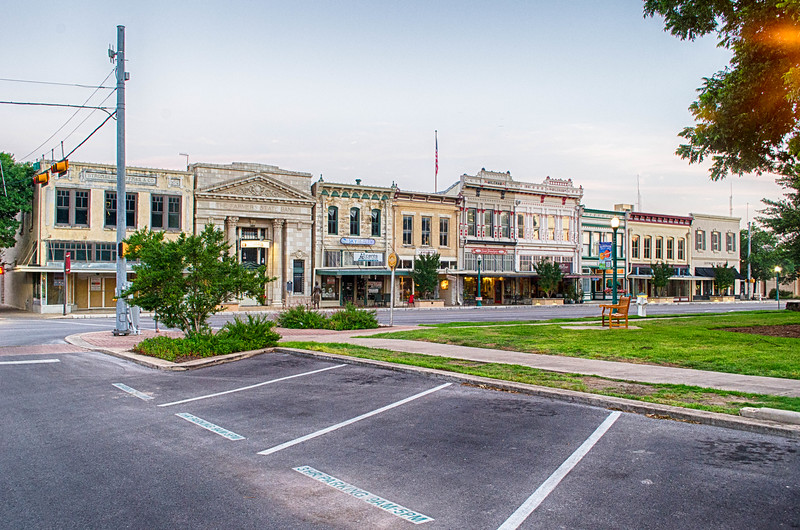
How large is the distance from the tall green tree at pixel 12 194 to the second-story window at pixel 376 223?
81.3 feet

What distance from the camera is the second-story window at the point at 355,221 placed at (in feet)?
166

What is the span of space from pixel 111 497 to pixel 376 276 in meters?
45.9

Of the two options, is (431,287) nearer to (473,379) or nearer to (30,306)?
(30,306)

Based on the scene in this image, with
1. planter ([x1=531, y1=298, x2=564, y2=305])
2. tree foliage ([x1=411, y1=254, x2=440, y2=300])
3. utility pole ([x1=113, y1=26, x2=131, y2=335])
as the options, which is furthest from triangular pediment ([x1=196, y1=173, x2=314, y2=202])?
utility pole ([x1=113, y1=26, x2=131, y2=335])

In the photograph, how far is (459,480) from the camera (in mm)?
5625

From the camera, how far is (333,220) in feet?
164

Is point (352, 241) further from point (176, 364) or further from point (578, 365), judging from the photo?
point (578, 365)

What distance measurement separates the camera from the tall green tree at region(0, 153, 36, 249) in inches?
1633

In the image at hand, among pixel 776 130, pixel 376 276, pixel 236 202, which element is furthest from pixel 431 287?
pixel 776 130

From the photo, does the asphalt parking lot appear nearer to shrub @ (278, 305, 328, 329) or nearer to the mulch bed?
the mulch bed

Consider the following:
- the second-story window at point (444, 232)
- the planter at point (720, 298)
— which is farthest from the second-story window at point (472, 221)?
the planter at point (720, 298)

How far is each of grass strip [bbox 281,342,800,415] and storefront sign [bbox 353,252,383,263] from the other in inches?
1445

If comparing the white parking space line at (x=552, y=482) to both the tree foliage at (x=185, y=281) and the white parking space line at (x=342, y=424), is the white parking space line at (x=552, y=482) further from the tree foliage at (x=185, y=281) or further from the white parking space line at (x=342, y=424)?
the tree foliage at (x=185, y=281)

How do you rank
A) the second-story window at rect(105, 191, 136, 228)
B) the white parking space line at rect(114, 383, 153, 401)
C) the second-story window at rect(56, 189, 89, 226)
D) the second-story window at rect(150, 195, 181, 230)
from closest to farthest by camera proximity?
the white parking space line at rect(114, 383, 153, 401) < the second-story window at rect(56, 189, 89, 226) < the second-story window at rect(105, 191, 136, 228) < the second-story window at rect(150, 195, 181, 230)
